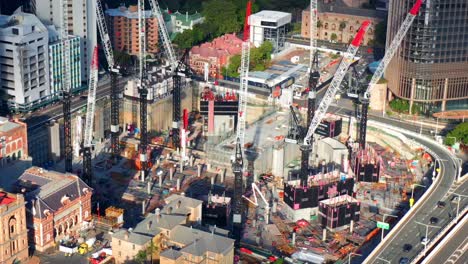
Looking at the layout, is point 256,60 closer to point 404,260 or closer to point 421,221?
point 421,221

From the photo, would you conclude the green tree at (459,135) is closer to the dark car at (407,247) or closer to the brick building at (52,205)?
the dark car at (407,247)

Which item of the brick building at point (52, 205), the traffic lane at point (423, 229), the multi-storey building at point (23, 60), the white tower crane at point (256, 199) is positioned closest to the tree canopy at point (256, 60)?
the multi-storey building at point (23, 60)

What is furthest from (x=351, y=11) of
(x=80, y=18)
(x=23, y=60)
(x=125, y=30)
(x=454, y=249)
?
(x=454, y=249)

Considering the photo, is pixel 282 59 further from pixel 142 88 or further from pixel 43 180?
pixel 43 180

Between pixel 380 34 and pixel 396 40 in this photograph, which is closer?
pixel 396 40

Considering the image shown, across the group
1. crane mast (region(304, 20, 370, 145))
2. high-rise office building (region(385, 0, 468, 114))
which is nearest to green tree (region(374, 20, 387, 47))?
high-rise office building (region(385, 0, 468, 114))

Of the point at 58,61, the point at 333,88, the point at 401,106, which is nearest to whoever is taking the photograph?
the point at 333,88

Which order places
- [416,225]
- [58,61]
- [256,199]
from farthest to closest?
[58,61] → [256,199] → [416,225]
